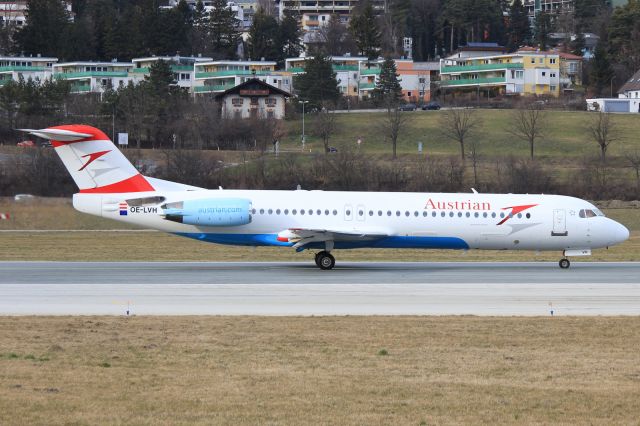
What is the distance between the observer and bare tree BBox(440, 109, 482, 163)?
3518 inches

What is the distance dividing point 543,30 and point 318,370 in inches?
5533

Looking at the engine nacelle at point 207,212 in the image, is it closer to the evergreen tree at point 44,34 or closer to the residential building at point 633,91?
the residential building at point 633,91

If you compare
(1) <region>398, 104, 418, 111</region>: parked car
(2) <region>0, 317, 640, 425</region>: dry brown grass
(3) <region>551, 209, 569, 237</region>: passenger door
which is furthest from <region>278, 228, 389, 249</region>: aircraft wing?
(1) <region>398, 104, 418, 111</region>: parked car

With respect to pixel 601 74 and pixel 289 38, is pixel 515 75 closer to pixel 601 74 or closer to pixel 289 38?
pixel 601 74

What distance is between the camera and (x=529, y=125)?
91.9 meters

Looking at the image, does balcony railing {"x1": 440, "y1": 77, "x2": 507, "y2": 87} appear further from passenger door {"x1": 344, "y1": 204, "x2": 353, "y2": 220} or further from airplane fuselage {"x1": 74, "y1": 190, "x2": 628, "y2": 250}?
passenger door {"x1": 344, "y1": 204, "x2": 353, "y2": 220}

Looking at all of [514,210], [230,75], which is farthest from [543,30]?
[514,210]

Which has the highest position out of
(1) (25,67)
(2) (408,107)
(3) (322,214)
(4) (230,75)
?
(1) (25,67)

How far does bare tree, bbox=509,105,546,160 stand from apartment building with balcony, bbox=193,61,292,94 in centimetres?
3346

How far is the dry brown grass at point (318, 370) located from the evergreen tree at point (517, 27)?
14263cm

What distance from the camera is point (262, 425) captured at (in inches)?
501

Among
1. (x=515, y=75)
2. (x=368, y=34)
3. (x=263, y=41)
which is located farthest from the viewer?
(x=263, y=41)

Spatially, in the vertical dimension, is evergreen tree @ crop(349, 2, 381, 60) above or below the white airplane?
above

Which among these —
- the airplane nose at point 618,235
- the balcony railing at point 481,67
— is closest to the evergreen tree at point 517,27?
the balcony railing at point 481,67
